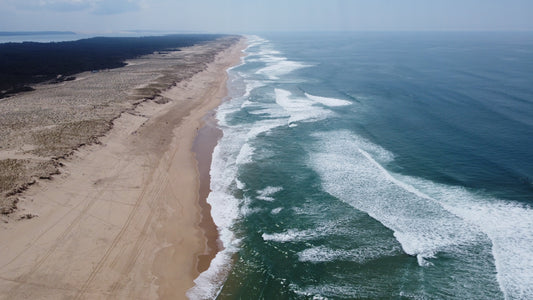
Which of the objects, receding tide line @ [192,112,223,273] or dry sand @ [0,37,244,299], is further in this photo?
receding tide line @ [192,112,223,273]

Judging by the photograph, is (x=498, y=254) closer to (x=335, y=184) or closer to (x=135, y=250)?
(x=335, y=184)

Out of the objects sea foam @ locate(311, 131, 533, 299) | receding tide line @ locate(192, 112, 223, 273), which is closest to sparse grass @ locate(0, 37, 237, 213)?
receding tide line @ locate(192, 112, 223, 273)

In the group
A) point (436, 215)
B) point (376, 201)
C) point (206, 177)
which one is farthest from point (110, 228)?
point (436, 215)

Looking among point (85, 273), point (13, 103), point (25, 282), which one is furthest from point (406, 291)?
point (13, 103)

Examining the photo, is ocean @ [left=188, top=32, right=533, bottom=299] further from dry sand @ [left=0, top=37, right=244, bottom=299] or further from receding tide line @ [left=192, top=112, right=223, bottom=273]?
dry sand @ [left=0, top=37, right=244, bottom=299]

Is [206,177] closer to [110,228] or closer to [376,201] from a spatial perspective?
[110,228]

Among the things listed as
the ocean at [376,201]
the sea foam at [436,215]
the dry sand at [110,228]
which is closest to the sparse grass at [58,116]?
the dry sand at [110,228]

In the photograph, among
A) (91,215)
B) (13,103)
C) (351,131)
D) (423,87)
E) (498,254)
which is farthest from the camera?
(423,87)
